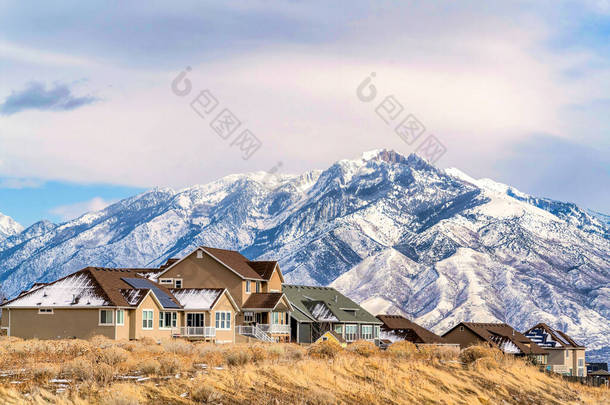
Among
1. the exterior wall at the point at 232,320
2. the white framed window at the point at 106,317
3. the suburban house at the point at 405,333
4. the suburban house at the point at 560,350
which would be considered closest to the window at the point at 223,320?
the exterior wall at the point at 232,320

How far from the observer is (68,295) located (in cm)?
7994

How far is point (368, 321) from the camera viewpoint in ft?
401

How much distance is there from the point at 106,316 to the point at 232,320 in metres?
17.2

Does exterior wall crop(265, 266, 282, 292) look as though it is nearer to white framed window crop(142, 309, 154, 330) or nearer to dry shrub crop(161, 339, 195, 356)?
white framed window crop(142, 309, 154, 330)

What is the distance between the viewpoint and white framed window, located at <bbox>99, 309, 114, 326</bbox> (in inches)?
3031

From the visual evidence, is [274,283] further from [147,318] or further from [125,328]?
[125,328]

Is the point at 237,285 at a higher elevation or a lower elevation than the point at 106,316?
higher

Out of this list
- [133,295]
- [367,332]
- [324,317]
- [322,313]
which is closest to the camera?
[133,295]

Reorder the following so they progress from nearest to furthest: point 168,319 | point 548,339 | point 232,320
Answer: point 168,319
point 232,320
point 548,339

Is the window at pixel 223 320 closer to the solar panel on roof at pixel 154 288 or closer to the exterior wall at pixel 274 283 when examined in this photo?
the solar panel on roof at pixel 154 288

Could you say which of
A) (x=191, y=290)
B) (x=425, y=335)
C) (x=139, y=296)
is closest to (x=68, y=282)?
(x=139, y=296)

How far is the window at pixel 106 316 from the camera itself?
77062mm

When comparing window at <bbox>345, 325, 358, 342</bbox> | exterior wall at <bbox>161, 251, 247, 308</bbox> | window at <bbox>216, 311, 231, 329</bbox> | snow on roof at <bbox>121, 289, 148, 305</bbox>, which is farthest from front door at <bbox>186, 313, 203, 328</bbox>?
window at <bbox>345, 325, 358, 342</bbox>

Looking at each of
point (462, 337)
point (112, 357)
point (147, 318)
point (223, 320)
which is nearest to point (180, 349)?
point (112, 357)
